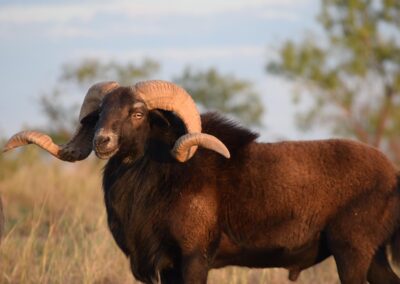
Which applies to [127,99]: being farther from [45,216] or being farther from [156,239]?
[45,216]

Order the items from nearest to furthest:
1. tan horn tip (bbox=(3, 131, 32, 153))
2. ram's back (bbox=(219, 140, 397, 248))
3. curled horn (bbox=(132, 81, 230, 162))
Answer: ram's back (bbox=(219, 140, 397, 248))
curled horn (bbox=(132, 81, 230, 162))
tan horn tip (bbox=(3, 131, 32, 153))

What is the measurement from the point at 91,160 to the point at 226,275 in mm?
12034

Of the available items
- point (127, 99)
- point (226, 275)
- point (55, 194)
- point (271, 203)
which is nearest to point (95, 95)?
point (127, 99)

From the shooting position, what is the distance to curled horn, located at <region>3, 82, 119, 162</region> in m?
9.77

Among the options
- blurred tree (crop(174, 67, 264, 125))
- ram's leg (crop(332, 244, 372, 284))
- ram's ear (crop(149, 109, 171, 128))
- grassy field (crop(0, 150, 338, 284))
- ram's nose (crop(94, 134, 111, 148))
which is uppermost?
ram's nose (crop(94, 134, 111, 148))

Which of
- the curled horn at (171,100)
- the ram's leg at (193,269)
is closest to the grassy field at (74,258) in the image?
the ram's leg at (193,269)

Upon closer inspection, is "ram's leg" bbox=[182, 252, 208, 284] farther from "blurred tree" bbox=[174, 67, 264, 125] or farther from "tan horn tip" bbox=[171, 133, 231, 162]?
"blurred tree" bbox=[174, 67, 264, 125]

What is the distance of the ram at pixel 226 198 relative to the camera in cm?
922

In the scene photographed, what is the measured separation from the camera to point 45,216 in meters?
14.5

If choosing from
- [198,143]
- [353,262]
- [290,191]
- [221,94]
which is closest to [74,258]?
[198,143]

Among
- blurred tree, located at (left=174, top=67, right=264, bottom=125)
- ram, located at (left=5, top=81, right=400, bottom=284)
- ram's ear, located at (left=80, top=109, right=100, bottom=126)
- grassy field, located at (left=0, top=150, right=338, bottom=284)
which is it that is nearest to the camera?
ram, located at (left=5, top=81, right=400, bottom=284)

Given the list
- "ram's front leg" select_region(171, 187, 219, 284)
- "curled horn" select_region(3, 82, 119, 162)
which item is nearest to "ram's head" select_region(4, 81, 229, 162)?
"curled horn" select_region(3, 82, 119, 162)

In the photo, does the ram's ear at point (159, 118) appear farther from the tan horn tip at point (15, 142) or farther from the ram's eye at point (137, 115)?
the tan horn tip at point (15, 142)

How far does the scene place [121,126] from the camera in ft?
30.3
